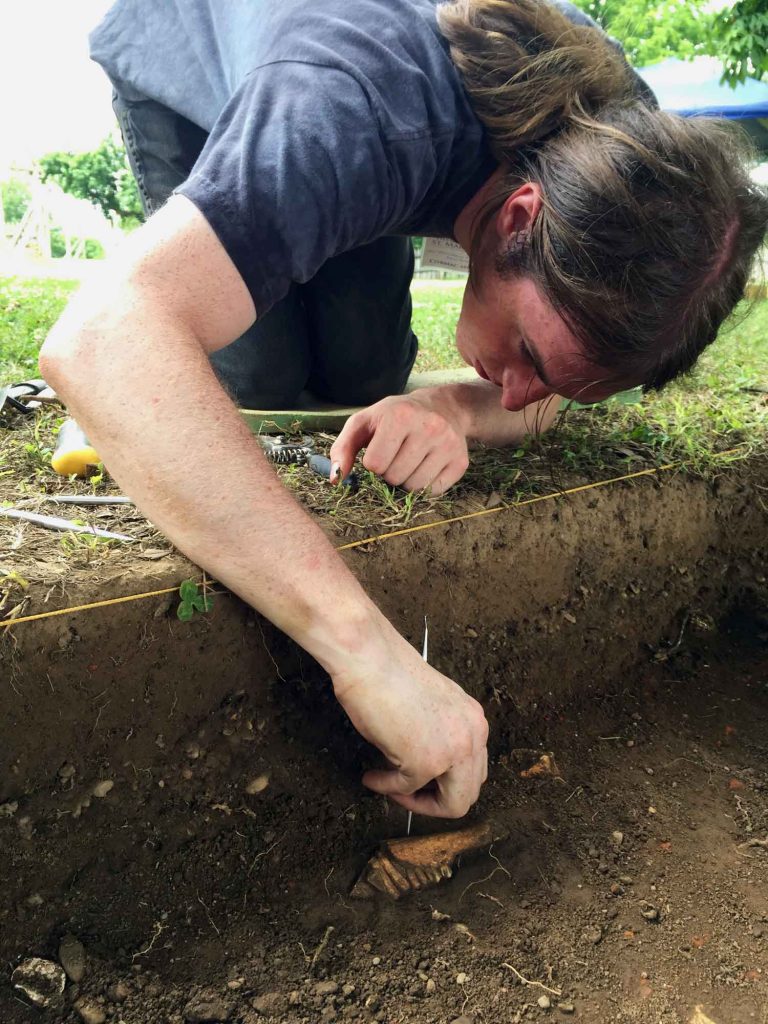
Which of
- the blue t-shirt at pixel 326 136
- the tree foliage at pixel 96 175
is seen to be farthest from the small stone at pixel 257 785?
the tree foliage at pixel 96 175

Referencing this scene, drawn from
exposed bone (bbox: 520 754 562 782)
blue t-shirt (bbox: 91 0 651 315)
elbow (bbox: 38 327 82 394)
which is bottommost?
exposed bone (bbox: 520 754 562 782)

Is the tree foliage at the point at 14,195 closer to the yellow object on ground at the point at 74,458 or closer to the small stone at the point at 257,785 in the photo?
the yellow object on ground at the point at 74,458

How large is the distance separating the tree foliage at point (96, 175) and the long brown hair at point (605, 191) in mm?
16243

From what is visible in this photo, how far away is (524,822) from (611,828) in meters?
0.16

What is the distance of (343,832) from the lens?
1.28 metres

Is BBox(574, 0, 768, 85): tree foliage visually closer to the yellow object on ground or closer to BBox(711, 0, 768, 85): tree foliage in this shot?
BBox(711, 0, 768, 85): tree foliage

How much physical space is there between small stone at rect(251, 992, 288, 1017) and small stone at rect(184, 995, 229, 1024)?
Answer: 0.04m

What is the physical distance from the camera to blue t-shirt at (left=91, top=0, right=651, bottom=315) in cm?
103

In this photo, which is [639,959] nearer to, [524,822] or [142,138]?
[524,822]

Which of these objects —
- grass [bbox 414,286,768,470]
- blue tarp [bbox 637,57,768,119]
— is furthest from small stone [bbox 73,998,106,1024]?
blue tarp [bbox 637,57,768,119]

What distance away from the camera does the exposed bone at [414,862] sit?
3.96 ft

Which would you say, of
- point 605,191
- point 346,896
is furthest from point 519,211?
point 346,896

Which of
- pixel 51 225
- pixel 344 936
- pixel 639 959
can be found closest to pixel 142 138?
pixel 344 936

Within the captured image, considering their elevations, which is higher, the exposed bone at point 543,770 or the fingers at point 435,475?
the fingers at point 435,475
